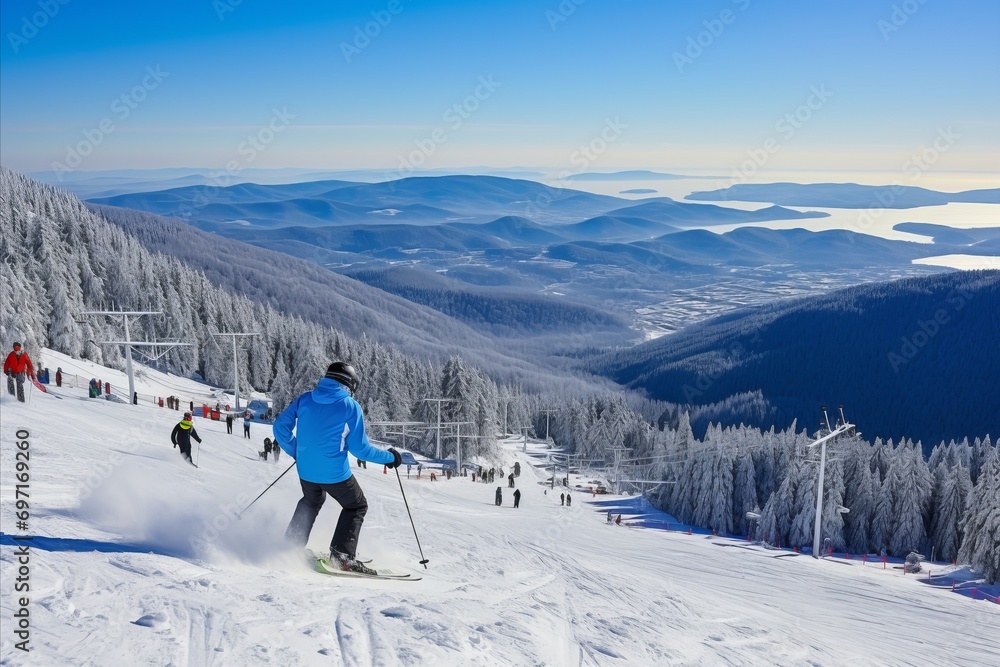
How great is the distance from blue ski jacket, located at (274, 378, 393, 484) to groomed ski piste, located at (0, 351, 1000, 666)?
115cm

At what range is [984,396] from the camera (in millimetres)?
129500

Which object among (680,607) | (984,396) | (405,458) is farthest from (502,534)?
(984,396)

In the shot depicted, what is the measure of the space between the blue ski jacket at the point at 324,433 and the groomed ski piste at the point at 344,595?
1151 millimetres

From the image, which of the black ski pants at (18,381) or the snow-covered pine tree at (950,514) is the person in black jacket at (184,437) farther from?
the snow-covered pine tree at (950,514)

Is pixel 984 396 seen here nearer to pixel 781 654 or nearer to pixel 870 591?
pixel 870 591

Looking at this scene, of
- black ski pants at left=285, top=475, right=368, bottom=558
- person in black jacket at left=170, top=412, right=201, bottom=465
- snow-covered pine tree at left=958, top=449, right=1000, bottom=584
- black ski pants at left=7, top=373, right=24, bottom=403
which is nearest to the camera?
black ski pants at left=285, top=475, right=368, bottom=558

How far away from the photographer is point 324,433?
6637 millimetres

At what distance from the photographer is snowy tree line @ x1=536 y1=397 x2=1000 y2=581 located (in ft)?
129

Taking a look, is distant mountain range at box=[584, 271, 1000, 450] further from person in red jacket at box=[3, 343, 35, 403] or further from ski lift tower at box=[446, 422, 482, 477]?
person in red jacket at box=[3, 343, 35, 403]

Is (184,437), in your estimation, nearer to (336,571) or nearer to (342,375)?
(336,571)

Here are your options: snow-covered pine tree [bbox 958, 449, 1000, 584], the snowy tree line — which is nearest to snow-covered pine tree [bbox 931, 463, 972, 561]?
the snowy tree line

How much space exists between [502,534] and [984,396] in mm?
150764

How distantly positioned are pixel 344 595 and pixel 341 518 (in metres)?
1.11

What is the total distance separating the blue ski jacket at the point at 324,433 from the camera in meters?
6.59
